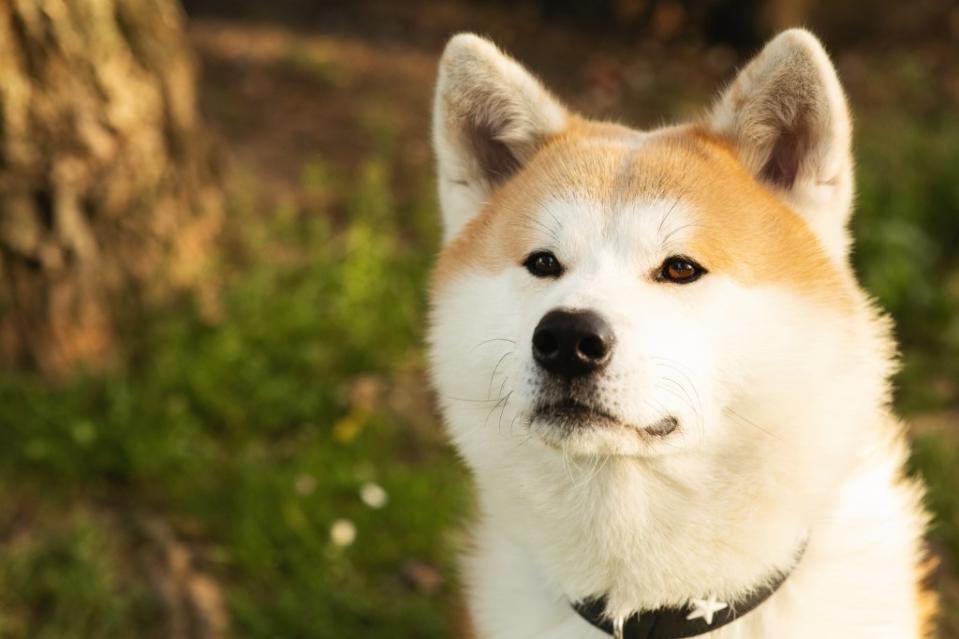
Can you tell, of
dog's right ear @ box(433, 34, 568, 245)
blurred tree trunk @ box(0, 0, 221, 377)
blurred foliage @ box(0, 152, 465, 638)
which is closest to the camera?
dog's right ear @ box(433, 34, 568, 245)

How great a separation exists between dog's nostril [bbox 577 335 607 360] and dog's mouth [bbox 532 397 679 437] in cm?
13

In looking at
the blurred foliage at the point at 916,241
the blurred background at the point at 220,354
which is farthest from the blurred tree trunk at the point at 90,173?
the blurred foliage at the point at 916,241

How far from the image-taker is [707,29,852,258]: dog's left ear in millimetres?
2486

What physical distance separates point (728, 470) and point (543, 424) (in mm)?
459

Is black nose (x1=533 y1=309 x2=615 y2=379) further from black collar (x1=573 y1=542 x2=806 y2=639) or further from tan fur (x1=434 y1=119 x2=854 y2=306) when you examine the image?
black collar (x1=573 y1=542 x2=806 y2=639)

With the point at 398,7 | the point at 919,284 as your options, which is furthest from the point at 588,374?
the point at 398,7

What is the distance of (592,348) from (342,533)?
5.88 feet

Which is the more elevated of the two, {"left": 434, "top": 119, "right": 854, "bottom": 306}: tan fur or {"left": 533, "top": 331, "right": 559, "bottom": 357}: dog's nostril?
{"left": 434, "top": 119, "right": 854, "bottom": 306}: tan fur

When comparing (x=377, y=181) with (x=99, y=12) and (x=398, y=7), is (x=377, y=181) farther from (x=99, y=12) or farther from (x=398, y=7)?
(x=398, y=7)

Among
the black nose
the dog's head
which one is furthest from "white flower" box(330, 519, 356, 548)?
the black nose

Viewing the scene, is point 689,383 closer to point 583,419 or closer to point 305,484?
point 583,419

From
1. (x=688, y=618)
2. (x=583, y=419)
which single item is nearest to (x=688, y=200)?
(x=583, y=419)

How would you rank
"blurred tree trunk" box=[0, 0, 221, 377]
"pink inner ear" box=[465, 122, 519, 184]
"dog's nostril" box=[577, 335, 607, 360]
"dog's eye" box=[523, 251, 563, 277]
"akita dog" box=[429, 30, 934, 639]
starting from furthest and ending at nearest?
1. "blurred tree trunk" box=[0, 0, 221, 377]
2. "pink inner ear" box=[465, 122, 519, 184]
3. "dog's eye" box=[523, 251, 563, 277]
4. "akita dog" box=[429, 30, 934, 639]
5. "dog's nostril" box=[577, 335, 607, 360]

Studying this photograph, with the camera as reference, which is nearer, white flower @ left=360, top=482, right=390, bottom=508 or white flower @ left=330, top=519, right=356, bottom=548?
white flower @ left=330, top=519, right=356, bottom=548
